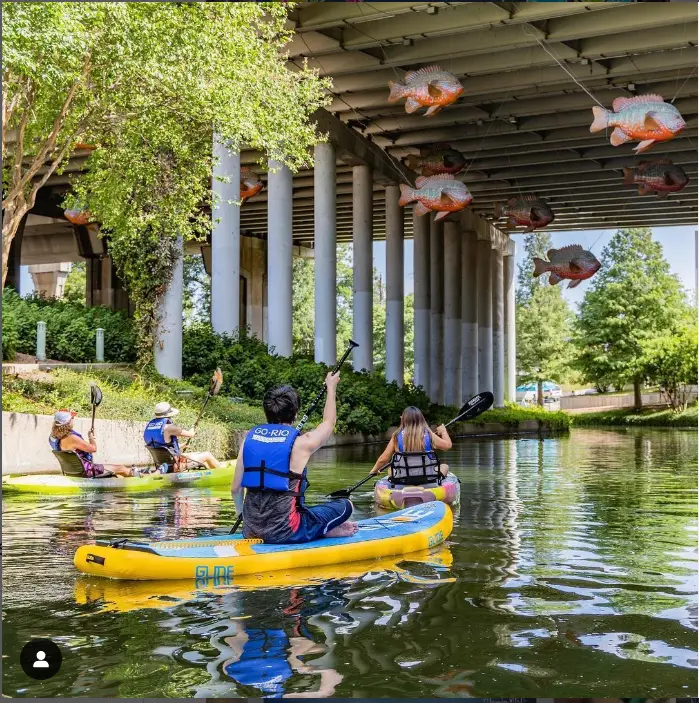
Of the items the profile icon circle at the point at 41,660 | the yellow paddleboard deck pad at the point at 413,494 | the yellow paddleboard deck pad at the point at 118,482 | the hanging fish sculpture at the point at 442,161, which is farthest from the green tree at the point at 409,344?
the profile icon circle at the point at 41,660

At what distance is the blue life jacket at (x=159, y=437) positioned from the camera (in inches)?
548

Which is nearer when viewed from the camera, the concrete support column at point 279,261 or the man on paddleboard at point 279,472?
the man on paddleboard at point 279,472

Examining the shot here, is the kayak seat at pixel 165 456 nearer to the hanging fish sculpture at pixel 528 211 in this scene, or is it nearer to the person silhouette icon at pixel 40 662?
the person silhouette icon at pixel 40 662

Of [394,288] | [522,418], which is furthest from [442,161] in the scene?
[522,418]

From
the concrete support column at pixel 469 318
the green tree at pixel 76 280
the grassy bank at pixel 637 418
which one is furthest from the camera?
the green tree at pixel 76 280

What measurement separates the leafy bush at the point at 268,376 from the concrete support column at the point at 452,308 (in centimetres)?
1231

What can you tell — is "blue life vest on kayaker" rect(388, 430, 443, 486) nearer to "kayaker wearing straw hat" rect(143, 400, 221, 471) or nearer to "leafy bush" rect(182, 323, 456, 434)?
"kayaker wearing straw hat" rect(143, 400, 221, 471)

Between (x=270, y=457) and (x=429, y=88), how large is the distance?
13745 millimetres

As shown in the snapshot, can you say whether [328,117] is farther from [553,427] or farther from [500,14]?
[553,427]

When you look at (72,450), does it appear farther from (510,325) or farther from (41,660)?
(510,325)

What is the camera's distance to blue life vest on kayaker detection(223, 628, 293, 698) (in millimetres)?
4635

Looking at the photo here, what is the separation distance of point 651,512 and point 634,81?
1631 centimetres

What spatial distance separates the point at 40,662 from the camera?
4562 millimetres

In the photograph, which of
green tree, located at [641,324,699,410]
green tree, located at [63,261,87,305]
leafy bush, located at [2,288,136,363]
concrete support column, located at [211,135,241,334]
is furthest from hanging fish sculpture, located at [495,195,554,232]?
green tree, located at [63,261,87,305]
